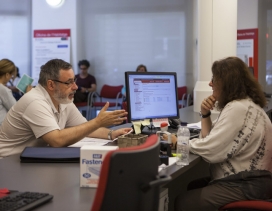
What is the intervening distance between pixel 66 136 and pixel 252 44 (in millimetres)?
6214

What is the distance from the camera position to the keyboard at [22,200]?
1326 millimetres

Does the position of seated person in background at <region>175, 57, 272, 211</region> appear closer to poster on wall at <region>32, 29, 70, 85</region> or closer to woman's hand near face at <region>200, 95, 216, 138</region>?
woman's hand near face at <region>200, 95, 216, 138</region>

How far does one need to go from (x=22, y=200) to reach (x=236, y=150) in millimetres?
1136

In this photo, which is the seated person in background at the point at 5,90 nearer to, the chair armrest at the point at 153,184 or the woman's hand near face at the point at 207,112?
the woman's hand near face at the point at 207,112

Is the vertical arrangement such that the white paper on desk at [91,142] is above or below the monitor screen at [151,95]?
below

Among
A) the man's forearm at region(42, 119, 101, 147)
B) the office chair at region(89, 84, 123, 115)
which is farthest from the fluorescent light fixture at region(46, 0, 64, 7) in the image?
the man's forearm at region(42, 119, 101, 147)

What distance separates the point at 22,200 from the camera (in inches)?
55.1

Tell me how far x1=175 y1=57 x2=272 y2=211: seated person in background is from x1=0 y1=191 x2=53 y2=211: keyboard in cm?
95

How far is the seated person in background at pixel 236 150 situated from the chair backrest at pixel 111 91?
6.22m

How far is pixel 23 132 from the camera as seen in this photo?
8.70ft

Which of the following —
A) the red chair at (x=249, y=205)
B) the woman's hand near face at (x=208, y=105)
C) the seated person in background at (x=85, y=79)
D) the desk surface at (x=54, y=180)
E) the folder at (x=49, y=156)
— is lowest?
the red chair at (x=249, y=205)

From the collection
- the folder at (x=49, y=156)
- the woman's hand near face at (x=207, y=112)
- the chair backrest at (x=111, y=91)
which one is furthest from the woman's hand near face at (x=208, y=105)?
the chair backrest at (x=111, y=91)

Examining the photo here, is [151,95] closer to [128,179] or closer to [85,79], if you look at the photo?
[128,179]

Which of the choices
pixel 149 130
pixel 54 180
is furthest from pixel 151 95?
pixel 54 180
